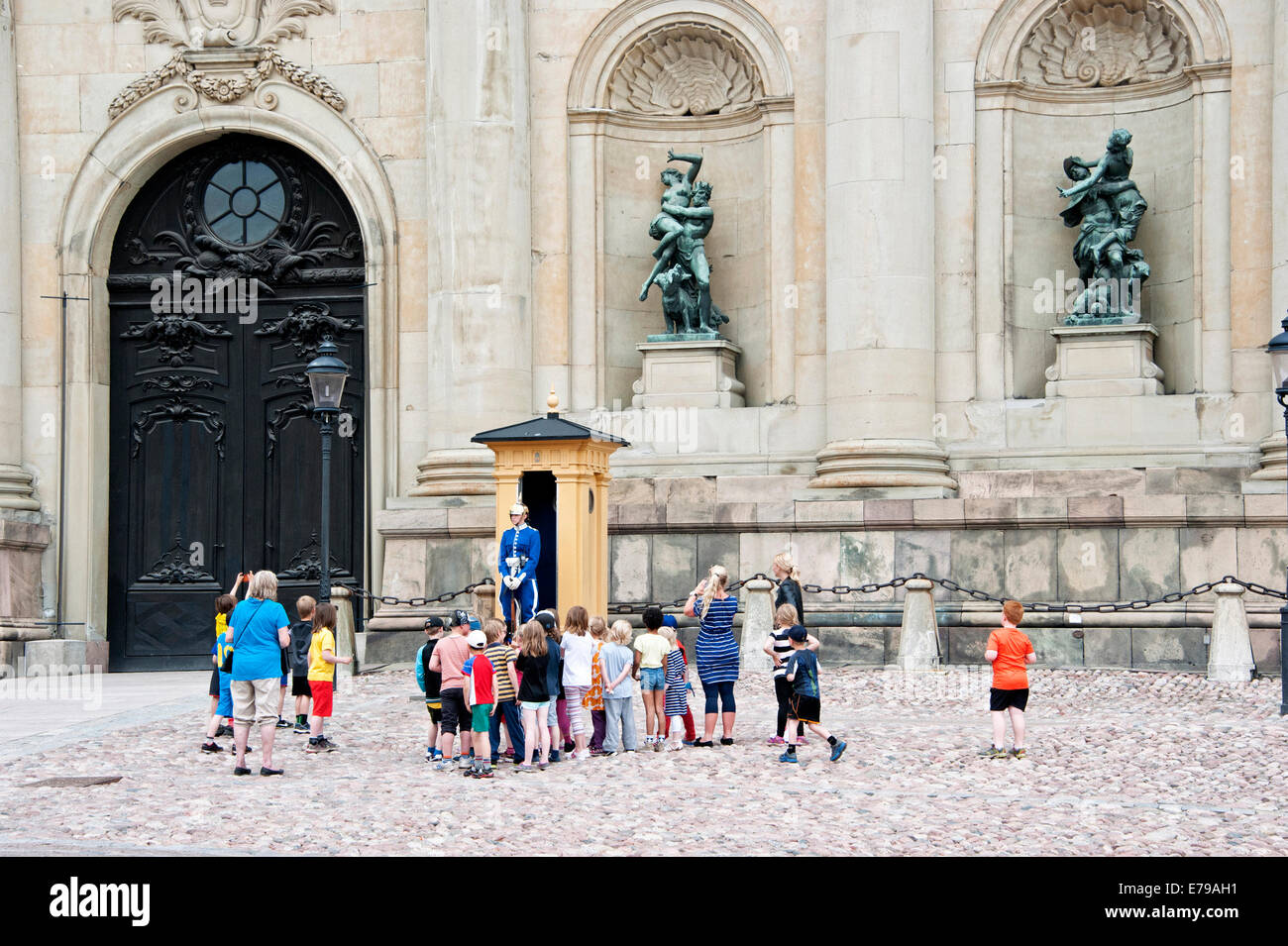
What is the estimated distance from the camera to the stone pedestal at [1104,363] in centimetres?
2495

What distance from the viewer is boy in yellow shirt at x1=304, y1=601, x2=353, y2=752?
16422 mm

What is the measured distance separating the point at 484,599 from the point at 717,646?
7894mm

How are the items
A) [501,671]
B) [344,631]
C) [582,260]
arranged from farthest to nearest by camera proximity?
1. [582,260]
2. [344,631]
3. [501,671]

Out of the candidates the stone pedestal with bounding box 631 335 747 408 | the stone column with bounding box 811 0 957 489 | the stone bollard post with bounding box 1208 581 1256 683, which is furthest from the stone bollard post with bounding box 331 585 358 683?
the stone bollard post with bounding box 1208 581 1256 683

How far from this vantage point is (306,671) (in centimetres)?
1744

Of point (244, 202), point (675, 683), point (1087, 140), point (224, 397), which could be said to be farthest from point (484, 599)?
point (1087, 140)

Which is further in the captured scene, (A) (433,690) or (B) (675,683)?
(B) (675,683)

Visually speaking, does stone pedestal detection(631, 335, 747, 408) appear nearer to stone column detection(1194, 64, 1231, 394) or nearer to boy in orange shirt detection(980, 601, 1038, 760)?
stone column detection(1194, 64, 1231, 394)

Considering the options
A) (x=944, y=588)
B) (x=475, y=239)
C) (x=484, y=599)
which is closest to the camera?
(x=484, y=599)

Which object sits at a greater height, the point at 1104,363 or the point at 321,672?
the point at 1104,363

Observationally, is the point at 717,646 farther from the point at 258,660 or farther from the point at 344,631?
the point at 344,631

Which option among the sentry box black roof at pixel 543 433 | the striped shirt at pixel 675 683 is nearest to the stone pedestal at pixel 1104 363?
the sentry box black roof at pixel 543 433

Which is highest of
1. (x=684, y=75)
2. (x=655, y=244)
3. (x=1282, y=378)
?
(x=684, y=75)

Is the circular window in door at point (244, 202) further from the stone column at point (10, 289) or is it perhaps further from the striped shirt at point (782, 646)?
the striped shirt at point (782, 646)
